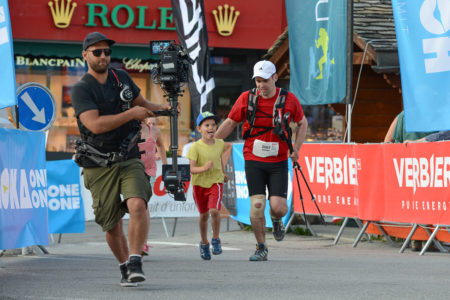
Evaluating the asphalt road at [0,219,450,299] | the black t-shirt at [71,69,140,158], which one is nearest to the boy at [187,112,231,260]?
the asphalt road at [0,219,450,299]

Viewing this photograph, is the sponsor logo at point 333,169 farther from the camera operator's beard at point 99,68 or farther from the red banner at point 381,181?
the camera operator's beard at point 99,68

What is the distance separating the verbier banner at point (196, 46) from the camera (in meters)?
16.5

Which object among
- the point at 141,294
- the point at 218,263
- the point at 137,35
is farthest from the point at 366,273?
the point at 137,35

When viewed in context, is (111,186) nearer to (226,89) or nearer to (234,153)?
(234,153)

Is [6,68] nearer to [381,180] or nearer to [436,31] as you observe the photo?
[436,31]

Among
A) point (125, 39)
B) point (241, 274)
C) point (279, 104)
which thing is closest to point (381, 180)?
point (279, 104)

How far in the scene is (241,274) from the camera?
8.98 meters

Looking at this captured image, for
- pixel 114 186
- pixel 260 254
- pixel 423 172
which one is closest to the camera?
pixel 114 186

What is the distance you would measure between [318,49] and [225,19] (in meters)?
12.5

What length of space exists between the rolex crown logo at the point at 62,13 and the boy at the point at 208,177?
45.6 ft

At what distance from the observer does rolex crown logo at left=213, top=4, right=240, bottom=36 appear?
1058 inches

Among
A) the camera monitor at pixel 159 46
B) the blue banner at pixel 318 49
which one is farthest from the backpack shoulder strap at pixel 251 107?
the blue banner at pixel 318 49

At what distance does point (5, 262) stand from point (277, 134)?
3157 mm

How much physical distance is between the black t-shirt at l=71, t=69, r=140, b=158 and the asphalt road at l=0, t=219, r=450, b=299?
110cm
